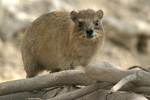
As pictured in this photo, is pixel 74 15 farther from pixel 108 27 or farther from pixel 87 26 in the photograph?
pixel 108 27

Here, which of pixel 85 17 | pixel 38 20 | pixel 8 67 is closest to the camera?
pixel 85 17

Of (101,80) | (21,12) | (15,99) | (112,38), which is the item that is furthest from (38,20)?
(112,38)

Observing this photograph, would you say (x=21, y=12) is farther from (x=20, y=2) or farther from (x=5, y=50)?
(x=5, y=50)

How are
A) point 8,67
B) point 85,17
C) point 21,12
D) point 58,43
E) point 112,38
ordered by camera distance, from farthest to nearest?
point 112,38 → point 21,12 → point 8,67 → point 58,43 → point 85,17

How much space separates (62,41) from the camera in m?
7.28

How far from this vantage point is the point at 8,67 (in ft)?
43.4

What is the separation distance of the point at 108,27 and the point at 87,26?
28.8ft

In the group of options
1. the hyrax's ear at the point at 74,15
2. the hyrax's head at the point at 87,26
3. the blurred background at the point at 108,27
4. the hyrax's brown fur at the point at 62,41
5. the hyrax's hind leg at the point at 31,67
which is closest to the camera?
the hyrax's head at the point at 87,26

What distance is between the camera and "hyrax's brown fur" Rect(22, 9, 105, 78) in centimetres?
677

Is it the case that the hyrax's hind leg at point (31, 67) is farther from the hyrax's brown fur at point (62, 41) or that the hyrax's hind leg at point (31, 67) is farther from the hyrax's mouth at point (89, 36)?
the hyrax's mouth at point (89, 36)

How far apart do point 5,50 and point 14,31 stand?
2.83ft

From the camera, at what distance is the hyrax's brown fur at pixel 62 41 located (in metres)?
6.77

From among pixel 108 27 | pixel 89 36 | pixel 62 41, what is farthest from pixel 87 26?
pixel 108 27

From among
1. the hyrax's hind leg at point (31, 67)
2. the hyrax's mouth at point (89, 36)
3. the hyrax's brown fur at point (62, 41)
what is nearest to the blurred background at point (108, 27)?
the hyrax's hind leg at point (31, 67)
